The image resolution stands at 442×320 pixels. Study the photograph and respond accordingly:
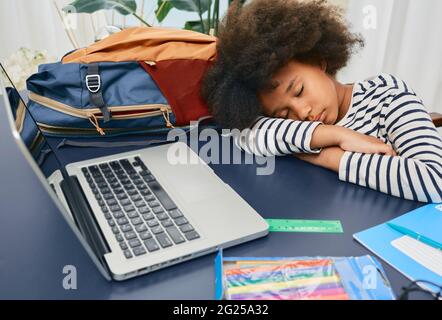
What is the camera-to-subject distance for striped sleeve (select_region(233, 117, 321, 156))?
2.63 feet

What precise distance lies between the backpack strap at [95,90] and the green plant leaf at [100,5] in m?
0.55

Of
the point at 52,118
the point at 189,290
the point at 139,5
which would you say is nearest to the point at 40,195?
the point at 52,118

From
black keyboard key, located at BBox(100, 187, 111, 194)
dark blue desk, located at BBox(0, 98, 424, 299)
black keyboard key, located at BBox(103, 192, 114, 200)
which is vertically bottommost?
dark blue desk, located at BBox(0, 98, 424, 299)

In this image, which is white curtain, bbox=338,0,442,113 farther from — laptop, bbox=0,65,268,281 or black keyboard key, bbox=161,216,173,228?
black keyboard key, bbox=161,216,173,228

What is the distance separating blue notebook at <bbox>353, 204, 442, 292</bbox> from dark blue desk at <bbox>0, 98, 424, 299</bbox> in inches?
0.6

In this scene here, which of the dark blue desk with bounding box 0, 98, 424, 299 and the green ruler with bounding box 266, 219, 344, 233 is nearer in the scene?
the dark blue desk with bounding box 0, 98, 424, 299

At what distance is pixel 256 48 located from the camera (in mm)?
869

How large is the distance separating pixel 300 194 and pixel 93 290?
0.38 meters

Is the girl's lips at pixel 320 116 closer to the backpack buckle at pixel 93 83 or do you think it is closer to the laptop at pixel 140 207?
the laptop at pixel 140 207

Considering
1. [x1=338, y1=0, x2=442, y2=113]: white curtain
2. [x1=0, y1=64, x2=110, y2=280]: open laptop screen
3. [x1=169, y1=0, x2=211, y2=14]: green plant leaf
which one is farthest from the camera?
[x1=338, y1=0, x2=442, y2=113]: white curtain

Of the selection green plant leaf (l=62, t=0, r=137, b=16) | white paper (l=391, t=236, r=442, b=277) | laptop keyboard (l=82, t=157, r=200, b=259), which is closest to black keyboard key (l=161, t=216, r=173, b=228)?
laptop keyboard (l=82, t=157, r=200, b=259)

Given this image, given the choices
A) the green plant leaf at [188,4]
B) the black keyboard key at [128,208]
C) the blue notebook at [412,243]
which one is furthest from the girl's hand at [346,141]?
the green plant leaf at [188,4]
